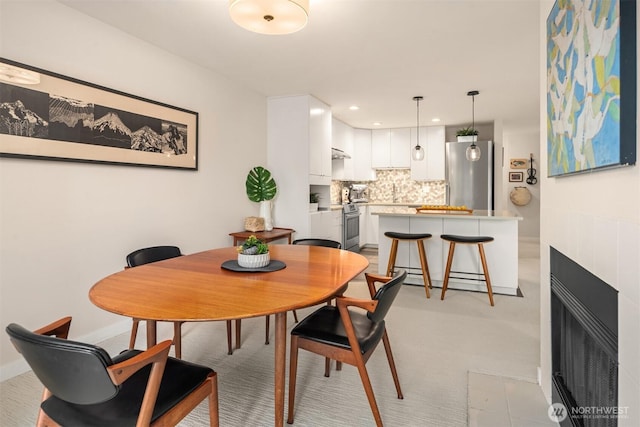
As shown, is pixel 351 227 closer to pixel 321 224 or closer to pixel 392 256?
pixel 321 224

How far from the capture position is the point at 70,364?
0.94 metres

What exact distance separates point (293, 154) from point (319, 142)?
48 centimetres

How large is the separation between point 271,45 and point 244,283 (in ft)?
7.57

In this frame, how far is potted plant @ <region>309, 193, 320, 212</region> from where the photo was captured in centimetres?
479

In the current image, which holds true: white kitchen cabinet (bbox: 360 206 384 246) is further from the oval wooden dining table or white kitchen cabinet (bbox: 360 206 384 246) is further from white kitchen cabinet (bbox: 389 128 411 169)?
the oval wooden dining table

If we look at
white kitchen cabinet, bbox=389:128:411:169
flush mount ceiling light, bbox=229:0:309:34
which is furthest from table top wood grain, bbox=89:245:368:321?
white kitchen cabinet, bbox=389:128:411:169

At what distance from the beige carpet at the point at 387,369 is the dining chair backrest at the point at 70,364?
894 millimetres

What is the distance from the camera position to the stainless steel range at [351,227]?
5832 mm

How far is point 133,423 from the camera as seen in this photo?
3.49 feet

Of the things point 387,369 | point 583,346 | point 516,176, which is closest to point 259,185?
point 387,369

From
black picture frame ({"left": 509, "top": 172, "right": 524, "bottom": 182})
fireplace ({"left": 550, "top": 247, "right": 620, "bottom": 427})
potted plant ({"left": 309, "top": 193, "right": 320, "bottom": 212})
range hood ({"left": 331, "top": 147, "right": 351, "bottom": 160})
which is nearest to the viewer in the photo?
fireplace ({"left": 550, "top": 247, "right": 620, "bottom": 427})

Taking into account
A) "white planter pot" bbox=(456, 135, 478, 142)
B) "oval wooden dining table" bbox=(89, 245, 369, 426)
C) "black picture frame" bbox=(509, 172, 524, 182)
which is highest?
"white planter pot" bbox=(456, 135, 478, 142)

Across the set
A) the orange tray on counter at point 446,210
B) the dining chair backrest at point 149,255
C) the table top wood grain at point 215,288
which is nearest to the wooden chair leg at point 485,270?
the orange tray on counter at point 446,210

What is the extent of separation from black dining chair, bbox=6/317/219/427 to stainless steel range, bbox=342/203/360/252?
4583mm
